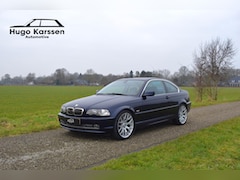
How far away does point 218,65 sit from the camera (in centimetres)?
2361

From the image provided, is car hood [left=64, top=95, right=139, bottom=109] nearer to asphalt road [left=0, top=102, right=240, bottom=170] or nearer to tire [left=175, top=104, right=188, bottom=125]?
asphalt road [left=0, top=102, right=240, bottom=170]

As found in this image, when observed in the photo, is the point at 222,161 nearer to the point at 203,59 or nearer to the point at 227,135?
the point at 227,135

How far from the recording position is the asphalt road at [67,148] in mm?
3762

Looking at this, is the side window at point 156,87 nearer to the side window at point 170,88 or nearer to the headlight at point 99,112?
the side window at point 170,88

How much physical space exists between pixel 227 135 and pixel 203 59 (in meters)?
19.3

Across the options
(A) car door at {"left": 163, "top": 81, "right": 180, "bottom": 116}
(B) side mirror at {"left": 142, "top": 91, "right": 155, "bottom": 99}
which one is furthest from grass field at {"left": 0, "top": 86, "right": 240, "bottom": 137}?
(A) car door at {"left": 163, "top": 81, "right": 180, "bottom": 116}

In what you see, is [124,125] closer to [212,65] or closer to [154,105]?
[154,105]

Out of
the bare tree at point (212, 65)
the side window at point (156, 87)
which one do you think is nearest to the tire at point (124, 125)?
the side window at point (156, 87)

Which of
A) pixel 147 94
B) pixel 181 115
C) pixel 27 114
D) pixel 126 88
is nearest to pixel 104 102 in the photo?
pixel 126 88

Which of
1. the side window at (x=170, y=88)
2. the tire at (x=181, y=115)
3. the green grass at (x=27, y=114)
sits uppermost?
the side window at (x=170, y=88)

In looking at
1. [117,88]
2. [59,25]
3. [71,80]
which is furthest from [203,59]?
[71,80]

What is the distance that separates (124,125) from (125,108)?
1.34 ft

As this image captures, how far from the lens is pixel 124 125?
5473 mm

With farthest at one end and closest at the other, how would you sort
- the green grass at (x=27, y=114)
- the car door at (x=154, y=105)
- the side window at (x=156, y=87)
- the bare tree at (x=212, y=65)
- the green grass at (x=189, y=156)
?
the bare tree at (x=212, y=65) < the green grass at (x=27, y=114) < the side window at (x=156, y=87) < the car door at (x=154, y=105) < the green grass at (x=189, y=156)
